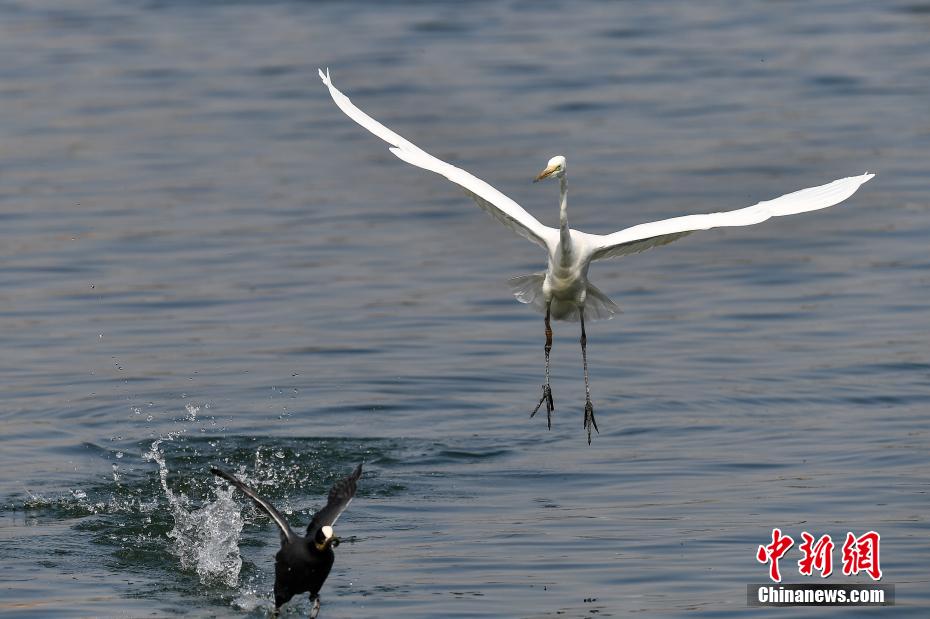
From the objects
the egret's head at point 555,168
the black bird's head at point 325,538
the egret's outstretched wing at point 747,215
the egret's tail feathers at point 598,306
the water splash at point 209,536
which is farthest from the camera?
the egret's tail feathers at point 598,306

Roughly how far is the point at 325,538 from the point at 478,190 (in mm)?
3554

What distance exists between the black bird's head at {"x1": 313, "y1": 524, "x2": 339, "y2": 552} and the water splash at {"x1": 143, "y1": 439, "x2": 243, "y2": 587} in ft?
4.84

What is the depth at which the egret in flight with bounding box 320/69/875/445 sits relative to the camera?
11.7 meters

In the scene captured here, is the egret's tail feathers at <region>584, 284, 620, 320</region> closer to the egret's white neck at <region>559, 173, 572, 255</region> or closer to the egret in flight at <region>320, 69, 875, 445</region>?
the egret in flight at <region>320, 69, 875, 445</region>

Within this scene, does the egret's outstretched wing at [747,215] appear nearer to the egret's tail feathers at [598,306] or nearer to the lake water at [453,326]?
the egret's tail feathers at [598,306]

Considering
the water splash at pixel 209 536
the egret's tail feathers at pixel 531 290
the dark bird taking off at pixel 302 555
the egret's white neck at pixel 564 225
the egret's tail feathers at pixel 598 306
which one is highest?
the egret's white neck at pixel 564 225

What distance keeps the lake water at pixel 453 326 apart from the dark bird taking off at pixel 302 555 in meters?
0.54

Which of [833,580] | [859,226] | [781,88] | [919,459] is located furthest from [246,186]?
[833,580]

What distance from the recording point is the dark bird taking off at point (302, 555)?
994 cm

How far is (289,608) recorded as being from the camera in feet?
35.5

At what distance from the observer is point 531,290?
13164 millimetres

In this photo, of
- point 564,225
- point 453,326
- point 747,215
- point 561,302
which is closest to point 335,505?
point 564,225

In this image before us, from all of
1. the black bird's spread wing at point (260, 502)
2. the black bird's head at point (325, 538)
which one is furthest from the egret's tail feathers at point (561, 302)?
the black bird's head at point (325, 538)

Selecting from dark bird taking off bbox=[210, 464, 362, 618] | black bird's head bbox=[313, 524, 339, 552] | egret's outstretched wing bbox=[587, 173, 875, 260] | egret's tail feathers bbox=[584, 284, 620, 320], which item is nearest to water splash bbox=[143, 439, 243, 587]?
dark bird taking off bbox=[210, 464, 362, 618]
